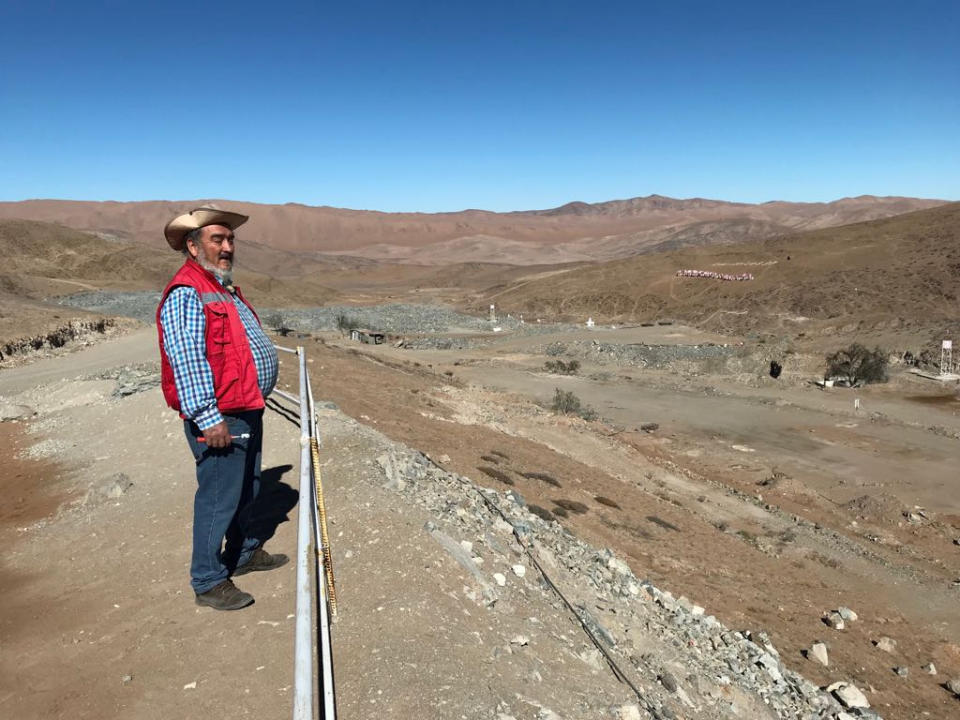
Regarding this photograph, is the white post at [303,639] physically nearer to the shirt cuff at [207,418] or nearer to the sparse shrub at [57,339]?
the shirt cuff at [207,418]

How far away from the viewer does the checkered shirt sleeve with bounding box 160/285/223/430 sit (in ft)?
11.9

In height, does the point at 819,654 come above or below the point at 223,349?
below

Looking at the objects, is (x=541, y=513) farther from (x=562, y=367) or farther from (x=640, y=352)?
(x=640, y=352)

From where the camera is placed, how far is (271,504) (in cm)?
600

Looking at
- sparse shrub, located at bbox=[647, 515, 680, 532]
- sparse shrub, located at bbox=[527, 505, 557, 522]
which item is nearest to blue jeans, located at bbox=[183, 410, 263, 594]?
sparse shrub, located at bbox=[527, 505, 557, 522]

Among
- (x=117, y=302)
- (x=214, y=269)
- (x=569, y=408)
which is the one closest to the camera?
(x=214, y=269)

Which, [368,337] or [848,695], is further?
[368,337]

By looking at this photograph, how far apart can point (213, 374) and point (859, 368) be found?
108ft

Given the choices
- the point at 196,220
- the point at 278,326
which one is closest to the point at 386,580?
the point at 196,220

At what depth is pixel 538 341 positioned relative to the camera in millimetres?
44594

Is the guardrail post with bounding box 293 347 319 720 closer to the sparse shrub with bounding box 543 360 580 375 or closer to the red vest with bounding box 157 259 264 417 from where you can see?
the red vest with bounding box 157 259 264 417

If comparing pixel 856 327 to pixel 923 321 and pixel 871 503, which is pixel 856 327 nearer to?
pixel 923 321

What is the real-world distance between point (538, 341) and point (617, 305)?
20.9 m

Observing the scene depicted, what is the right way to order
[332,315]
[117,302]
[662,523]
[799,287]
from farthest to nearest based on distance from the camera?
[799,287], [332,315], [117,302], [662,523]
